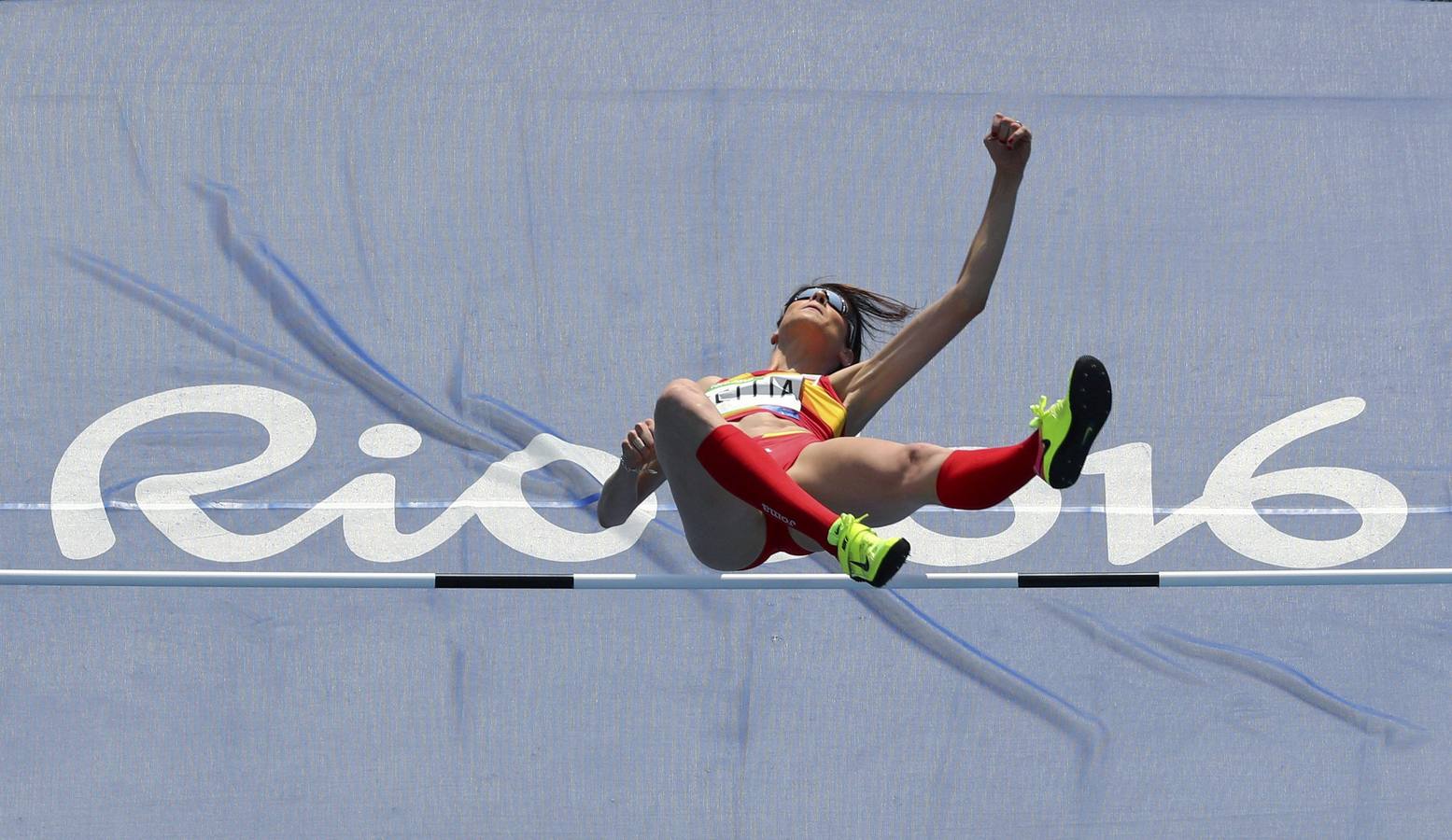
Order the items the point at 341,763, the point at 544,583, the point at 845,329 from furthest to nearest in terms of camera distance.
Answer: the point at 341,763
the point at 845,329
the point at 544,583

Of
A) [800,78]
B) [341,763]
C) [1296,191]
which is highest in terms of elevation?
[800,78]

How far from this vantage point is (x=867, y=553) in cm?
196

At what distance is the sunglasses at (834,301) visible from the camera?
9.23 ft

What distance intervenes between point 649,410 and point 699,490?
2.66 ft

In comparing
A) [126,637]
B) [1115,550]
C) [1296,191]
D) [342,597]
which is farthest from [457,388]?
[1296,191]

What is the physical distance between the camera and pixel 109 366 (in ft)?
10.4

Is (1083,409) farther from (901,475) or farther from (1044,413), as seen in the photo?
(901,475)

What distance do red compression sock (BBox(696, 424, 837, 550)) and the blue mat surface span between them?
918 millimetres

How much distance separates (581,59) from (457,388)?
2.58 ft

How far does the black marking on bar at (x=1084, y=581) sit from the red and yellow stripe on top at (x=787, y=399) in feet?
1.45

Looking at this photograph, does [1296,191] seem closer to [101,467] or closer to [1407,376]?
→ [1407,376]

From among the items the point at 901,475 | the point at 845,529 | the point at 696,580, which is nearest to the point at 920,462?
the point at 901,475

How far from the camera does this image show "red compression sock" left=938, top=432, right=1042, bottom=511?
2.05 meters

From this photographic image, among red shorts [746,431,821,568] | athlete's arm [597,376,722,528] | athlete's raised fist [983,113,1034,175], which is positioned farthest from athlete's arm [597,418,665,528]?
athlete's raised fist [983,113,1034,175]
